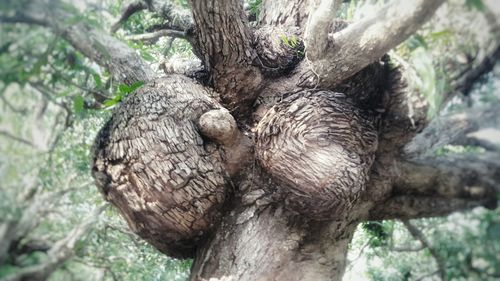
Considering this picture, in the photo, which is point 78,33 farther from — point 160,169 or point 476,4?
point 476,4

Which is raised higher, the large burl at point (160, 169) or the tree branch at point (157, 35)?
the tree branch at point (157, 35)

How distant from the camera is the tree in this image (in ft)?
3.83

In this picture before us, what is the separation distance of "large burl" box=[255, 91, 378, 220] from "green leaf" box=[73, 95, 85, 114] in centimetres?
59

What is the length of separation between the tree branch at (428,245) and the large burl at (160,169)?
1.82 feet

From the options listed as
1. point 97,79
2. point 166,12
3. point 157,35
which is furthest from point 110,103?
point 166,12

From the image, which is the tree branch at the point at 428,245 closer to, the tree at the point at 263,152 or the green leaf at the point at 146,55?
the tree at the point at 263,152

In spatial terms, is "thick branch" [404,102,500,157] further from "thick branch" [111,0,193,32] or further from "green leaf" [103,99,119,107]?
"thick branch" [111,0,193,32]

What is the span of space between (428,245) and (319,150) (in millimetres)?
418

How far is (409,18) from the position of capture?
781 millimetres

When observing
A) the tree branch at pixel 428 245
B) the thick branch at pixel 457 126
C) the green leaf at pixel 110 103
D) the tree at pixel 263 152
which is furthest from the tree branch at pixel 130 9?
the tree branch at pixel 428 245

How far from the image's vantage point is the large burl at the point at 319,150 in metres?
1.19

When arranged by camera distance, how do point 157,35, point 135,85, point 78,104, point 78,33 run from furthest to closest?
1. point 157,35
2. point 135,85
3. point 78,104
4. point 78,33

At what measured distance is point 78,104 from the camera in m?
0.84

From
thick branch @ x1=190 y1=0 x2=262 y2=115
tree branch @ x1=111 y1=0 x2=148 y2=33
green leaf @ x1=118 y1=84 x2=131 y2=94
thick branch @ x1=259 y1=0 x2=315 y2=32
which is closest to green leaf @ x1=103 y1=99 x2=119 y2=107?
green leaf @ x1=118 y1=84 x2=131 y2=94
